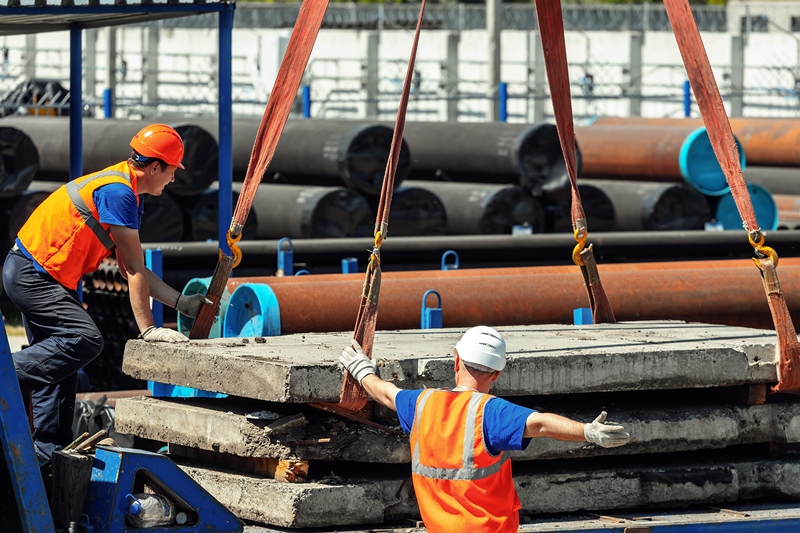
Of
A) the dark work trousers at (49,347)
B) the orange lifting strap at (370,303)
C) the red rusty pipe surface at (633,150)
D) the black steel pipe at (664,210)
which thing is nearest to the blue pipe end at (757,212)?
the black steel pipe at (664,210)

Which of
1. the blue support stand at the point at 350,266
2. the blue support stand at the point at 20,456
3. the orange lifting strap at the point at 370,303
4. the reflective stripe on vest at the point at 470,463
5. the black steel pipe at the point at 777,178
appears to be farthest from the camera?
the black steel pipe at the point at 777,178

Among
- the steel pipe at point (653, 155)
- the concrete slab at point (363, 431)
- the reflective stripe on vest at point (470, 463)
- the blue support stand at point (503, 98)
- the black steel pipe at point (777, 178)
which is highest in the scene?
the blue support stand at point (503, 98)

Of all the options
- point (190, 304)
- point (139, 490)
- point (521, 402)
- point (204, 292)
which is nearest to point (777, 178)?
point (204, 292)

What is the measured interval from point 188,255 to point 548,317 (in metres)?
2.87

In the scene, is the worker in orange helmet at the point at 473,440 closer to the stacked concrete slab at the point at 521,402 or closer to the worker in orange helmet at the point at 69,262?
the stacked concrete slab at the point at 521,402

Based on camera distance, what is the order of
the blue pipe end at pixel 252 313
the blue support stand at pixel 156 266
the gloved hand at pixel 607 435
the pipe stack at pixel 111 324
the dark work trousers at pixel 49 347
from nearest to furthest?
1. the gloved hand at pixel 607 435
2. the dark work trousers at pixel 49 347
3. the blue pipe end at pixel 252 313
4. the blue support stand at pixel 156 266
5. the pipe stack at pixel 111 324

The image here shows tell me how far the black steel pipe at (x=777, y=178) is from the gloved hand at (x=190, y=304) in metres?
10.6

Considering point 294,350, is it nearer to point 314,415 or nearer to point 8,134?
point 314,415

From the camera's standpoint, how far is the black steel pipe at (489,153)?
40.2 feet

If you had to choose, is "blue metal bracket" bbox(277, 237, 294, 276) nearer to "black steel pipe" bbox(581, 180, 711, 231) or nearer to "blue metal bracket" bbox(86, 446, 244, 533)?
"blue metal bracket" bbox(86, 446, 244, 533)

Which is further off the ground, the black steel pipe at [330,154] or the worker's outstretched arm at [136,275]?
the black steel pipe at [330,154]

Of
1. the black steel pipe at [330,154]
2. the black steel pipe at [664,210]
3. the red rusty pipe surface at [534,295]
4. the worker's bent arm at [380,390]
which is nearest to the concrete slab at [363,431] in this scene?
the worker's bent arm at [380,390]

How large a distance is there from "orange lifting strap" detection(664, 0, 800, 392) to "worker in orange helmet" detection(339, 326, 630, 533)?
1884 millimetres

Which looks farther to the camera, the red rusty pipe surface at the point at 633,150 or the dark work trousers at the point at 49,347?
the red rusty pipe surface at the point at 633,150
